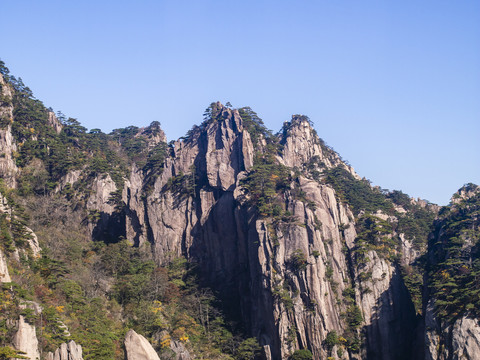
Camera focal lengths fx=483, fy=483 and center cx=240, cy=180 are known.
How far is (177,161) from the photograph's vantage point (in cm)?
7288

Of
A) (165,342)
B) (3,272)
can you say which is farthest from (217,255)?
(3,272)

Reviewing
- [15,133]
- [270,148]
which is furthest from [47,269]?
[270,148]

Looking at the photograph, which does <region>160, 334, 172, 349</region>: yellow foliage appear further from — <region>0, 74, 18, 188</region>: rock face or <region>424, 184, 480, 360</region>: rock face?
<region>0, 74, 18, 188</region>: rock face

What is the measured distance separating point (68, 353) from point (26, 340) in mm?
3690

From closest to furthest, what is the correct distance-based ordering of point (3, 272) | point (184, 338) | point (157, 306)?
point (3, 272) < point (184, 338) < point (157, 306)

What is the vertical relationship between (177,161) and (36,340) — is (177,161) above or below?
above

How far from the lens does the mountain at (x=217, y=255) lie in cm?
4641

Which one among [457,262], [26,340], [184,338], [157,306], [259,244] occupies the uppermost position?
[259,244]

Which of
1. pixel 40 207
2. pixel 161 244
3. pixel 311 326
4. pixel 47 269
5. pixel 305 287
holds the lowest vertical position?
pixel 311 326

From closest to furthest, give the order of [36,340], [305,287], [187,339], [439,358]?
[36,340], [439,358], [187,339], [305,287]

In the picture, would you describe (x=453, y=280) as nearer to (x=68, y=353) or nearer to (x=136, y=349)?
Answer: (x=136, y=349)

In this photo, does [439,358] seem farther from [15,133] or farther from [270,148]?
[15,133]

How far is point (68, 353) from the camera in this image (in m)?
36.9

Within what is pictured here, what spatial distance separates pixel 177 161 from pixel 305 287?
28.7 meters
